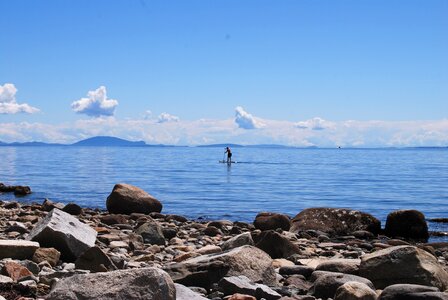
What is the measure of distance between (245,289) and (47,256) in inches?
127

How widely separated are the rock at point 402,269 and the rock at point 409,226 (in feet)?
30.6

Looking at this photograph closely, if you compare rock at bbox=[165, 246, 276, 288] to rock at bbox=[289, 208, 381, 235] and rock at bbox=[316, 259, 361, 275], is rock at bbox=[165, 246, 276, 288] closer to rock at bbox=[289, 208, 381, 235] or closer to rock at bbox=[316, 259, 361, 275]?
rock at bbox=[316, 259, 361, 275]

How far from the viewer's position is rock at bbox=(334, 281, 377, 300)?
6957 mm

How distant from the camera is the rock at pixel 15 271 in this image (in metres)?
7.58

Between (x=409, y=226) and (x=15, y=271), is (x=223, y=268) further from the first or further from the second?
(x=409, y=226)

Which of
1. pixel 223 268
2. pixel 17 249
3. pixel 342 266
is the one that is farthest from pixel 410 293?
pixel 17 249

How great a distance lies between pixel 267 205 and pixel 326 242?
458 inches

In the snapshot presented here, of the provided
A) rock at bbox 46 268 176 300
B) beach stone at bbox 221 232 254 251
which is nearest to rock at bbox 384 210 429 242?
beach stone at bbox 221 232 254 251

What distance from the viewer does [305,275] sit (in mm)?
9039

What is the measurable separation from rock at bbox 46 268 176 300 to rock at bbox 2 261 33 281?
1798mm

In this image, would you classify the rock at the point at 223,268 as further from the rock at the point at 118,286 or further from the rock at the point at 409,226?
the rock at the point at 409,226

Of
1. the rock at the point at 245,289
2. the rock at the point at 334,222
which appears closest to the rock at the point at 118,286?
the rock at the point at 245,289

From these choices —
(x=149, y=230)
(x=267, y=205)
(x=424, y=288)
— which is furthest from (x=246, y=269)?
(x=267, y=205)

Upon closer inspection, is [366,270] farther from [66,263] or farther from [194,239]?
[194,239]
